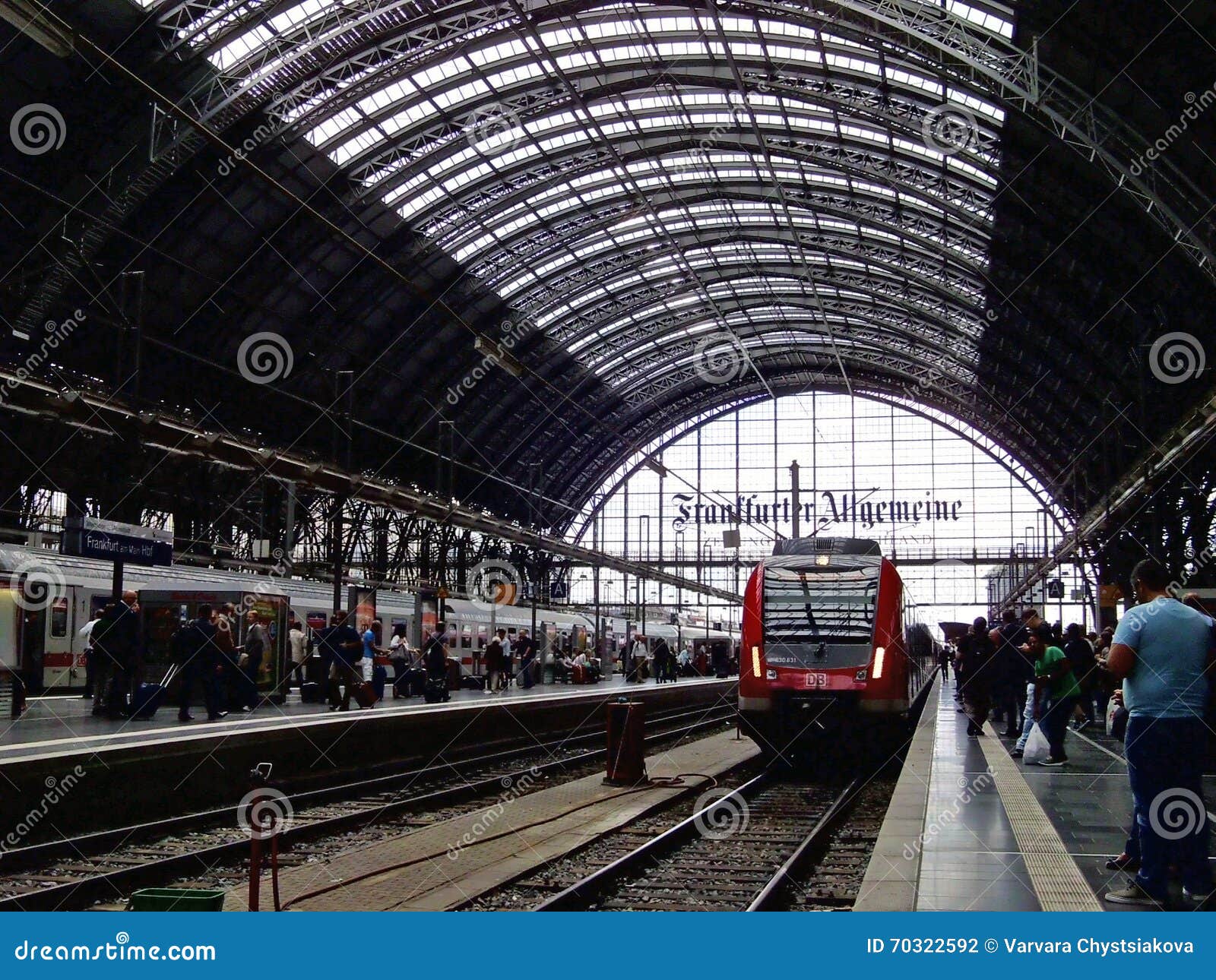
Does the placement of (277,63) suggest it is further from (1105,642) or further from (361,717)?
(1105,642)

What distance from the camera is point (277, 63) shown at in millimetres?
29797

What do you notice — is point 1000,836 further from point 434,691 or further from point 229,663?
point 434,691

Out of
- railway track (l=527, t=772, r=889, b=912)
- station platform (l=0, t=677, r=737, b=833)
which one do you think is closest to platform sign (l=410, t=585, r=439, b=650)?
station platform (l=0, t=677, r=737, b=833)

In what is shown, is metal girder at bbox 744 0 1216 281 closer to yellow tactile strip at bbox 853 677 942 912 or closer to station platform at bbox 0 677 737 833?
yellow tactile strip at bbox 853 677 942 912

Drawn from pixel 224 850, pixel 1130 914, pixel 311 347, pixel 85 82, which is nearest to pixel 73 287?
pixel 85 82

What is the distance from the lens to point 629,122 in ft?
129

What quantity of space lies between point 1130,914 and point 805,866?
267 inches

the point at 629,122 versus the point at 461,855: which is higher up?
the point at 629,122

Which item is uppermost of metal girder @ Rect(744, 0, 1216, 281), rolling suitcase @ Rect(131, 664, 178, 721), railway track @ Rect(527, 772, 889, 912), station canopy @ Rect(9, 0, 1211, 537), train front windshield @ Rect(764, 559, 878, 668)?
station canopy @ Rect(9, 0, 1211, 537)

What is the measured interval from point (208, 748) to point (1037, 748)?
10.2 m

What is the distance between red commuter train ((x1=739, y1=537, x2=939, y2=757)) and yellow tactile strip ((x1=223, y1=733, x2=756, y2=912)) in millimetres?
2063

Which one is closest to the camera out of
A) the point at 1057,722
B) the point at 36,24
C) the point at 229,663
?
the point at 1057,722

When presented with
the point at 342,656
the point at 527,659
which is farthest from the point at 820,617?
the point at 527,659

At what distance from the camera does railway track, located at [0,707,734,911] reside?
9953 mm
